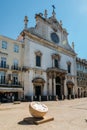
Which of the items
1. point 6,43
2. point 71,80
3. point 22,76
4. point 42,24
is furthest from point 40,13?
point 71,80

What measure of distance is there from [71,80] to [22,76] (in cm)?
1775

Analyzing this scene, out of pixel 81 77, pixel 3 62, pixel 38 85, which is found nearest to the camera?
pixel 3 62

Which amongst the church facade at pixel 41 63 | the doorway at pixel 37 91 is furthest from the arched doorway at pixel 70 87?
the doorway at pixel 37 91

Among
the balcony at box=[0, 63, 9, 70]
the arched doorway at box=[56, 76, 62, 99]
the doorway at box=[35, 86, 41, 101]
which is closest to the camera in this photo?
the balcony at box=[0, 63, 9, 70]

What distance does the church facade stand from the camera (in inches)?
1236

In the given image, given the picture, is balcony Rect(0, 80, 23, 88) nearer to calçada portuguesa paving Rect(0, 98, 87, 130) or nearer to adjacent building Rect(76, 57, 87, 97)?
calçada portuguesa paving Rect(0, 98, 87, 130)

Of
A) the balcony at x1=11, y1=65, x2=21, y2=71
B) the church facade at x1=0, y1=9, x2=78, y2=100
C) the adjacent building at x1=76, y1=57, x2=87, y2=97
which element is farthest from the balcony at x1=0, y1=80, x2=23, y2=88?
the adjacent building at x1=76, y1=57, x2=87, y2=97

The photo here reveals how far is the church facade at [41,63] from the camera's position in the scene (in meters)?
31.4

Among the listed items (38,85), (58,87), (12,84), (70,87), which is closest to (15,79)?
(12,84)

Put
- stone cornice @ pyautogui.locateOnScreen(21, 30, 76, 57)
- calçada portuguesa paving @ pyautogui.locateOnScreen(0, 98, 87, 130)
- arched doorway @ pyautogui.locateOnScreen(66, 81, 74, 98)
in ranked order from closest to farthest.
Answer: calçada portuguesa paving @ pyautogui.locateOnScreen(0, 98, 87, 130) → stone cornice @ pyautogui.locateOnScreen(21, 30, 76, 57) → arched doorway @ pyautogui.locateOnScreen(66, 81, 74, 98)

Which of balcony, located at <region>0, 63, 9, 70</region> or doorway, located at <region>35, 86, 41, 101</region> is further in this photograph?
doorway, located at <region>35, 86, 41, 101</region>

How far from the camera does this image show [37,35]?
37.5 meters

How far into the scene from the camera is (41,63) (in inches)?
1449

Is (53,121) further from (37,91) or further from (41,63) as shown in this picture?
(41,63)
